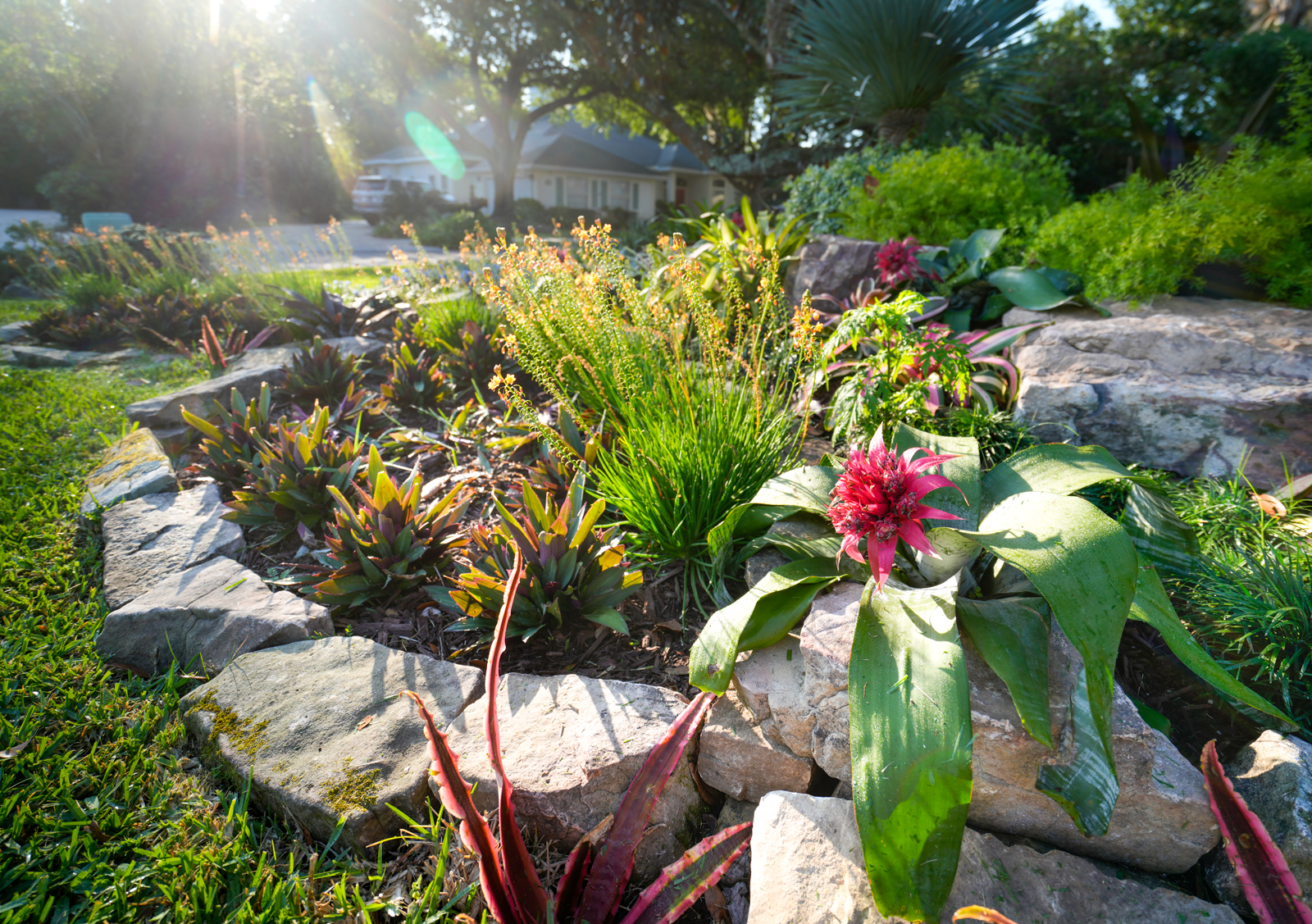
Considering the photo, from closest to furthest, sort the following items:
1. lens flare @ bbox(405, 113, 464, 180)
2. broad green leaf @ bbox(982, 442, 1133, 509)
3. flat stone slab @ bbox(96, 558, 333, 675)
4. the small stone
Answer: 1. broad green leaf @ bbox(982, 442, 1133, 509)
2. flat stone slab @ bbox(96, 558, 333, 675)
3. the small stone
4. lens flare @ bbox(405, 113, 464, 180)

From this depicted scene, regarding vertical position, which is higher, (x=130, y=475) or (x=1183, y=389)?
(x=1183, y=389)

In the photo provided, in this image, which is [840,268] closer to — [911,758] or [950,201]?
[950,201]

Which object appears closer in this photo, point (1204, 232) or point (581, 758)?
point (581, 758)

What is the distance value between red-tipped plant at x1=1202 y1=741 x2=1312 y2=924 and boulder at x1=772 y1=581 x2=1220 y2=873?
12cm

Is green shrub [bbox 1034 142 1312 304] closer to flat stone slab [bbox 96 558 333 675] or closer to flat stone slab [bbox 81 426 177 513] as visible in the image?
flat stone slab [bbox 96 558 333 675]

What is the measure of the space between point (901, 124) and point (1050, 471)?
6.59 meters

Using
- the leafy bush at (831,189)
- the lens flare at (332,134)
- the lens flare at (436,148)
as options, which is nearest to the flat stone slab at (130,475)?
the leafy bush at (831,189)

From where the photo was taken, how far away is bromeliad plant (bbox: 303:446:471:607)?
2275 millimetres

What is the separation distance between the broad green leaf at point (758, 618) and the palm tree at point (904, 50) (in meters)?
6.71

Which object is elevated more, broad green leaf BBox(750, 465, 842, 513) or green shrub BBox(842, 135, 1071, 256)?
green shrub BBox(842, 135, 1071, 256)

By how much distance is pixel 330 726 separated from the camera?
173 centimetres

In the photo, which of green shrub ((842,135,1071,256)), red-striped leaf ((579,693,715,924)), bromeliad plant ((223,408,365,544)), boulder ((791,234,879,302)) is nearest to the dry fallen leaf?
red-striped leaf ((579,693,715,924))

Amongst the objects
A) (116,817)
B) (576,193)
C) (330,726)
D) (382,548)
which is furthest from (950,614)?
A: (576,193)

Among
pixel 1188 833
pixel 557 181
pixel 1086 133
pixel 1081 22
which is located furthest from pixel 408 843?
pixel 557 181
